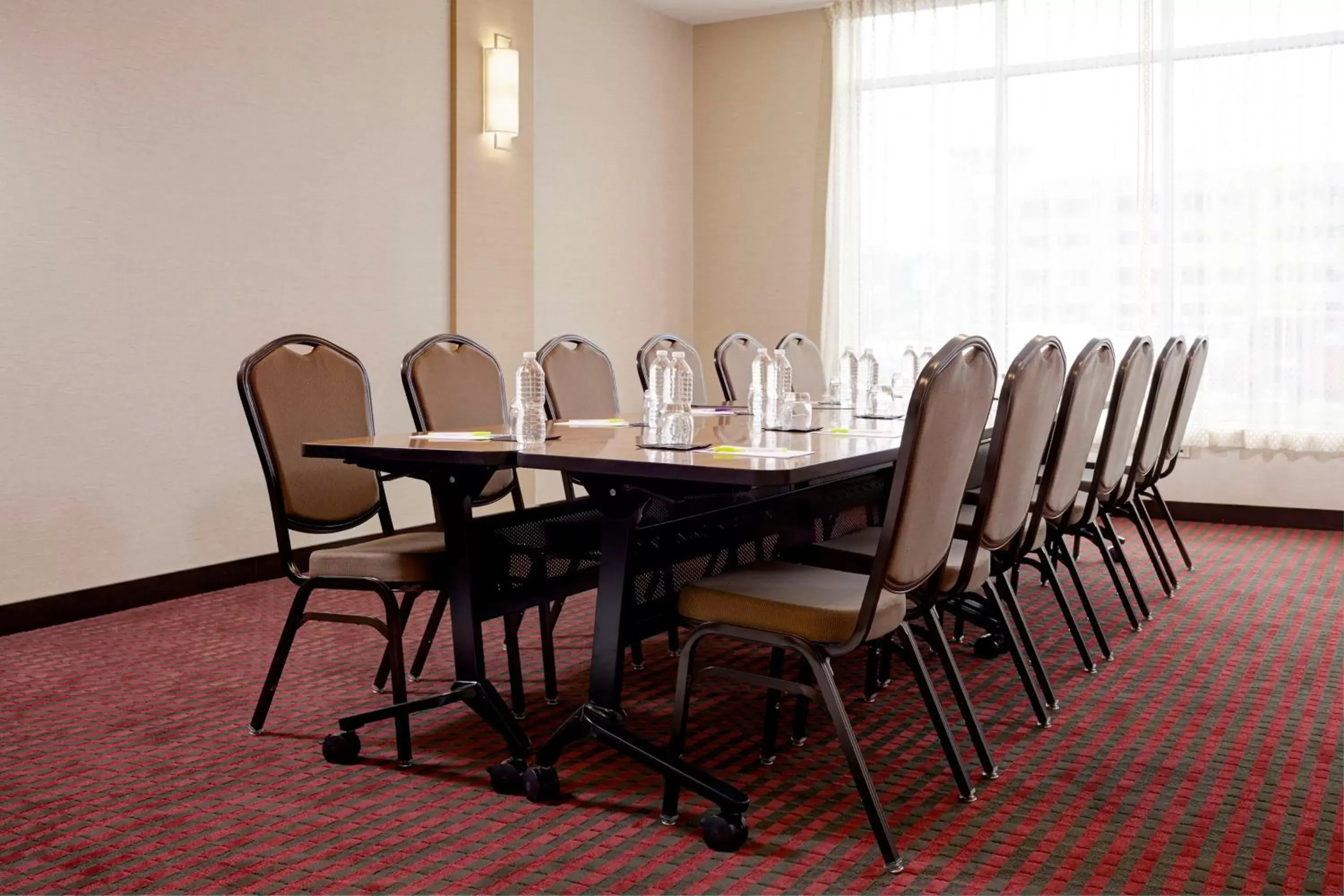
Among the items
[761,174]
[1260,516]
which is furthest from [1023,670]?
[761,174]

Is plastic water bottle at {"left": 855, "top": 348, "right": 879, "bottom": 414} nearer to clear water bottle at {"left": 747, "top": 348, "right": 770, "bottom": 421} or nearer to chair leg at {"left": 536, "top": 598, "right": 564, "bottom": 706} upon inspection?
clear water bottle at {"left": 747, "top": 348, "right": 770, "bottom": 421}

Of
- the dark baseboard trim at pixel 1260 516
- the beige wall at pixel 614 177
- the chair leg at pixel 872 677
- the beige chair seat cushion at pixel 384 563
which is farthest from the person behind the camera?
the beige wall at pixel 614 177

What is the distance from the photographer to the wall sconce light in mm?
6395

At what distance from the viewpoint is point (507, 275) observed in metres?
6.68

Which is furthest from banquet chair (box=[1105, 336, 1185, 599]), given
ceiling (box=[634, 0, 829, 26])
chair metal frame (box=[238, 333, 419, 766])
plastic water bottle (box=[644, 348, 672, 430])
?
ceiling (box=[634, 0, 829, 26])

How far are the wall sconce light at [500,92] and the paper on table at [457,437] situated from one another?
136 inches

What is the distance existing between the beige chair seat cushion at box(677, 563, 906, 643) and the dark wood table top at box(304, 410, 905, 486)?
0.25m

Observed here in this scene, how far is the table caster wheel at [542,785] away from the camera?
271 cm

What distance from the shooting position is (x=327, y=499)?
132 inches

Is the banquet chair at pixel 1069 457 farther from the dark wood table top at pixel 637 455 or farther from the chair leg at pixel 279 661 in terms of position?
the chair leg at pixel 279 661

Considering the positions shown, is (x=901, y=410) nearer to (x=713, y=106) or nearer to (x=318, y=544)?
(x=318, y=544)

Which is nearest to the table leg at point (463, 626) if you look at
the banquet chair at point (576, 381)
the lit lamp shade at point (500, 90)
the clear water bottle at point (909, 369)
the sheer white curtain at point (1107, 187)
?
the banquet chair at point (576, 381)

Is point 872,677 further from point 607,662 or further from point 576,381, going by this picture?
point 576,381

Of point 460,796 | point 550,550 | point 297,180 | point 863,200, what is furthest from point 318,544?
point 863,200
